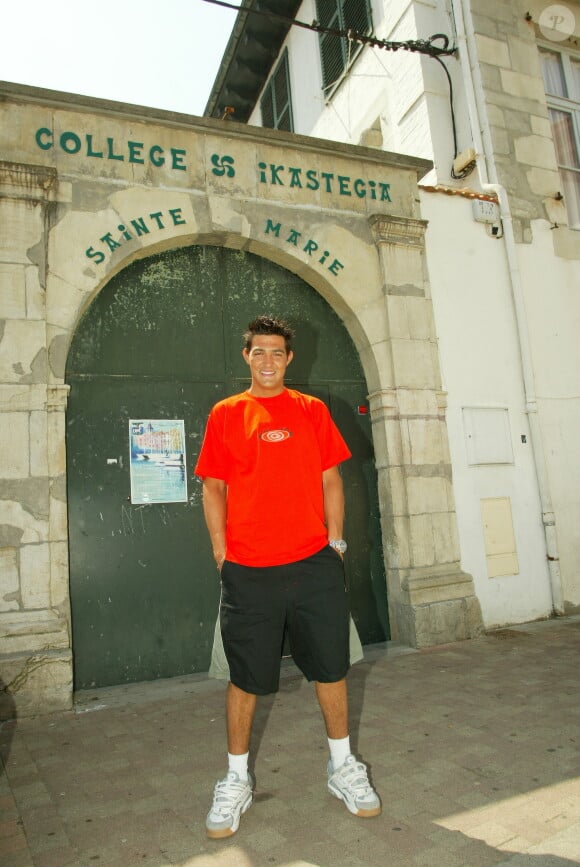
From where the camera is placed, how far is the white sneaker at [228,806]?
2.40 metres

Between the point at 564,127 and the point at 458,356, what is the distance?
4.25 metres

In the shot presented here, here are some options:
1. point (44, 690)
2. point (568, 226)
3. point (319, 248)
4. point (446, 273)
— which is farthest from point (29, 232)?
point (568, 226)

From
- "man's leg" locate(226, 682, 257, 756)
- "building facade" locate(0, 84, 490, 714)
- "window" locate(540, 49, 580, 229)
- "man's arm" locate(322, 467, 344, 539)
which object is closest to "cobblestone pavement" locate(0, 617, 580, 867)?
"man's leg" locate(226, 682, 257, 756)

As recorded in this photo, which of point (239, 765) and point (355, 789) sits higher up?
point (239, 765)

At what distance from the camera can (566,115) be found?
27.2 feet

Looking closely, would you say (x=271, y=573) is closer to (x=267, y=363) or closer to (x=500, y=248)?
(x=267, y=363)

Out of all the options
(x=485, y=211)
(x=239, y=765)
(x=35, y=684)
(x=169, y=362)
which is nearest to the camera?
(x=239, y=765)

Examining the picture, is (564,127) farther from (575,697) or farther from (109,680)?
(109,680)

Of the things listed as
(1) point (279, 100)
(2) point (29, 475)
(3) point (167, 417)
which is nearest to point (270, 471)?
(2) point (29, 475)

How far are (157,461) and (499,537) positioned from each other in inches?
135

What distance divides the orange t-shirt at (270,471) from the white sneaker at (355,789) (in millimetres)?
896

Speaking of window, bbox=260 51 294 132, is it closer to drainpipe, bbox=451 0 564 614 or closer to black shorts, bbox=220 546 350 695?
drainpipe, bbox=451 0 564 614

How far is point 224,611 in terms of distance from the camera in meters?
2.70

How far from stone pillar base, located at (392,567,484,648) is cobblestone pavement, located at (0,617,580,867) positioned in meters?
0.65
